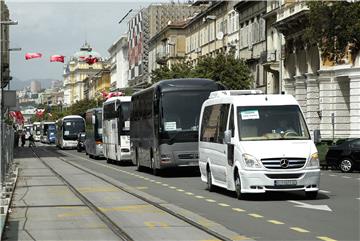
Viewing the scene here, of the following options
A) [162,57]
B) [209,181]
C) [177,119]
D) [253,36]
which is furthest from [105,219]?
[162,57]

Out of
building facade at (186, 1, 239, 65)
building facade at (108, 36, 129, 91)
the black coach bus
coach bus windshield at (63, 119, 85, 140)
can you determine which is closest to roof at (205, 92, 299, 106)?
the black coach bus

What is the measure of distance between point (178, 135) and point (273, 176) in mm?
11545

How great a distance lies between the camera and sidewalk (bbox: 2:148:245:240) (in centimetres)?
1357

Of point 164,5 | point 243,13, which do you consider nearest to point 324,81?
point 243,13

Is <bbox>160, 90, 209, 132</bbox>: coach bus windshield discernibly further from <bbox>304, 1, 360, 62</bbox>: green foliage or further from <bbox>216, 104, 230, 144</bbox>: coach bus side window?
<bbox>216, 104, 230, 144</bbox>: coach bus side window

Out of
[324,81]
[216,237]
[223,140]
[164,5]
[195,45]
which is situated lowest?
[216,237]

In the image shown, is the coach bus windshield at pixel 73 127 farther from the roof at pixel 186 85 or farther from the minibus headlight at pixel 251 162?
the minibus headlight at pixel 251 162

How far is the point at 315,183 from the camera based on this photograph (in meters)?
19.5

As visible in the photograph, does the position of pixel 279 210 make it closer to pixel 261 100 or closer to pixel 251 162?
pixel 251 162

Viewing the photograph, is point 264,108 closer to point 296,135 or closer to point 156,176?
point 296,135

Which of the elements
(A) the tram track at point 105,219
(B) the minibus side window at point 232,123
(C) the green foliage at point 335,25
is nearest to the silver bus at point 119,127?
(C) the green foliage at point 335,25

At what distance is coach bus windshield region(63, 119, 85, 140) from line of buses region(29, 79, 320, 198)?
175 feet

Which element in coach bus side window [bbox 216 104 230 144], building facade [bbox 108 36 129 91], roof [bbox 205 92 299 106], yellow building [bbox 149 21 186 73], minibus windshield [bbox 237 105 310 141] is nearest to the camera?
minibus windshield [bbox 237 105 310 141]

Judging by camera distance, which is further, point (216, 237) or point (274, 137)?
point (274, 137)
